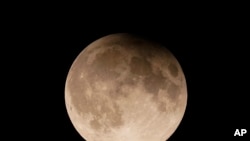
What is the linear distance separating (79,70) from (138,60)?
756 millimetres

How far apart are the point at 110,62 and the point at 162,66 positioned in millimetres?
639

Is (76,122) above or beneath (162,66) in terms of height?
beneath

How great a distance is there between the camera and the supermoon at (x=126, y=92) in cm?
412

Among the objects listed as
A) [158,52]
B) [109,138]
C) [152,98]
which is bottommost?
[109,138]

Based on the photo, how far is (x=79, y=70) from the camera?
4449mm

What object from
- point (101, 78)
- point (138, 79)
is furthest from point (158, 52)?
point (101, 78)

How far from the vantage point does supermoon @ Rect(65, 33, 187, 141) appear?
4.12 metres

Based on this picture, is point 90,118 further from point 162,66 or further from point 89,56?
point 162,66

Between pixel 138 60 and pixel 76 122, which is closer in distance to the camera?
pixel 138 60

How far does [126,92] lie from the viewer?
4098 millimetres

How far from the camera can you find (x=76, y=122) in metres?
4.55

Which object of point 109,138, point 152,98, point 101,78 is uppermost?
point 101,78

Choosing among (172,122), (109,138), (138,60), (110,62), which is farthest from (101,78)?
(172,122)

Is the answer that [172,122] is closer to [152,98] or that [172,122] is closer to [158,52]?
[152,98]
